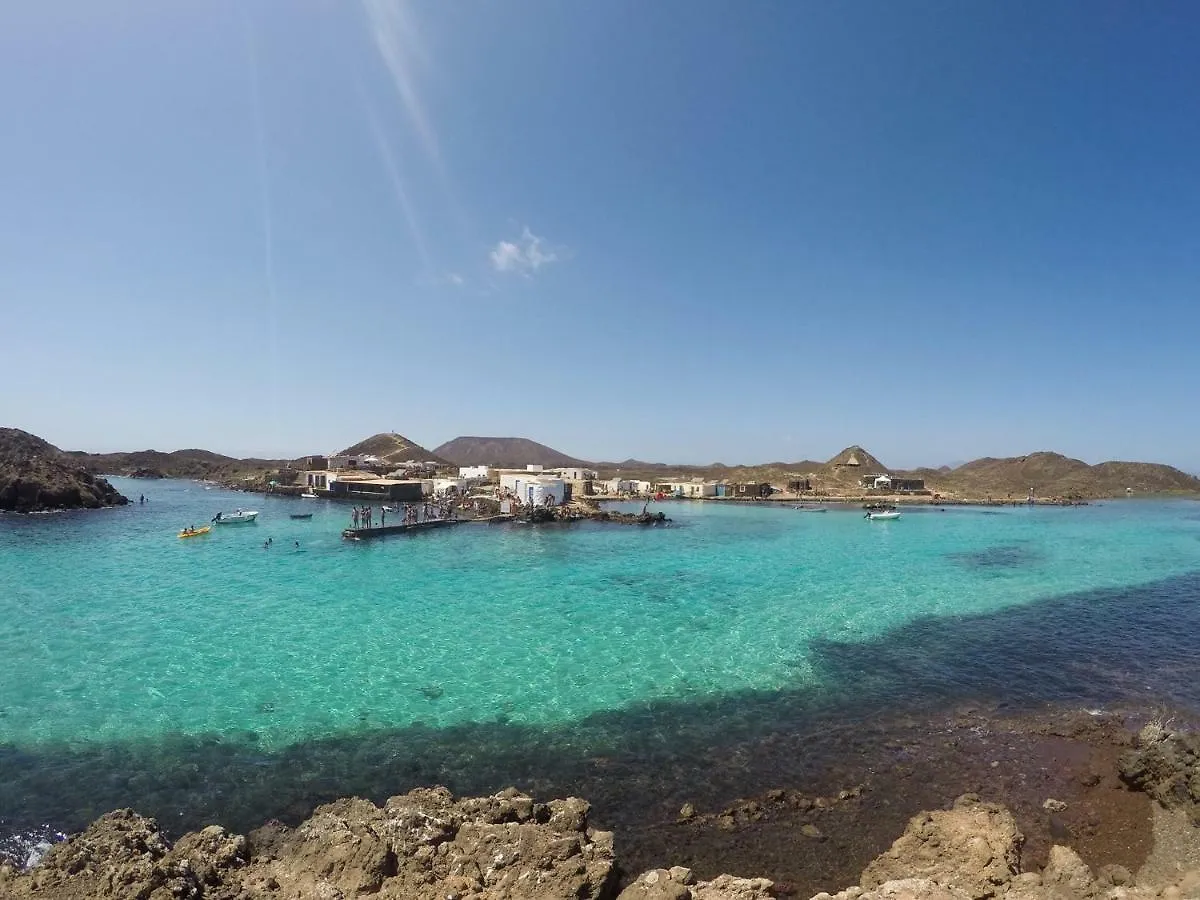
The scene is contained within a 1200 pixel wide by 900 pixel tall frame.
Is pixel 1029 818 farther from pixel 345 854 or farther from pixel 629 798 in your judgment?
pixel 345 854

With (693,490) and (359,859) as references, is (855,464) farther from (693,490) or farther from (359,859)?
(359,859)

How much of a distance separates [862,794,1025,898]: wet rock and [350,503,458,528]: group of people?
144ft

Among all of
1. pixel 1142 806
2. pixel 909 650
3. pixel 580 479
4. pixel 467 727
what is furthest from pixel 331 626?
pixel 580 479

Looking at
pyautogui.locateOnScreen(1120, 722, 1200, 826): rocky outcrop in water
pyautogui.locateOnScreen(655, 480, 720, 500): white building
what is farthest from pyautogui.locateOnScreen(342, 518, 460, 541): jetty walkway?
pyautogui.locateOnScreen(655, 480, 720, 500): white building

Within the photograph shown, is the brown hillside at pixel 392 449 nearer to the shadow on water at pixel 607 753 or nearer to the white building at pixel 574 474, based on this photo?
the white building at pixel 574 474

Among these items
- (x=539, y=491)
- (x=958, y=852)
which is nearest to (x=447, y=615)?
(x=958, y=852)

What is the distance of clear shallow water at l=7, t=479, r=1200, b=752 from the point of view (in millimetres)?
13773

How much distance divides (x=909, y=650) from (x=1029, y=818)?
8.97 metres

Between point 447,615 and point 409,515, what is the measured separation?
3051 centimetres

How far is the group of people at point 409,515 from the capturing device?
47.8 metres

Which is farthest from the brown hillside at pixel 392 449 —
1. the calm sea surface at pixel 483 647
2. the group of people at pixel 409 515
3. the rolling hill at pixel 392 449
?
the calm sea surface at pixel 483 647

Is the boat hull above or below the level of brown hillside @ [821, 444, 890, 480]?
below

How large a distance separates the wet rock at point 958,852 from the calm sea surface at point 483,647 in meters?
4.35

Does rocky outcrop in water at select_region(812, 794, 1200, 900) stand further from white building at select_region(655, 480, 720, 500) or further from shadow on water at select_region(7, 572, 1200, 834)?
white building at select_region(655, 480, 720, 500)
